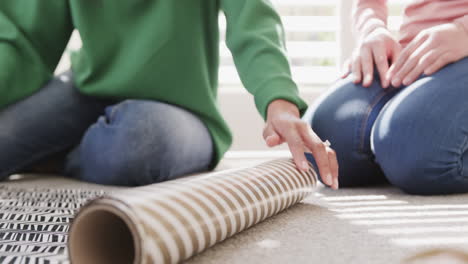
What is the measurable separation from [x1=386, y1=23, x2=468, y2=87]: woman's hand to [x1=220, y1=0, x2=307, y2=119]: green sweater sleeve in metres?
0.25

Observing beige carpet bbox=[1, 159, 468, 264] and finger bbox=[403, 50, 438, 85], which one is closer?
beige carpet bbox=[1, 159, 468, 264]

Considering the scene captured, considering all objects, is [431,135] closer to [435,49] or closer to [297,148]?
[435,49]

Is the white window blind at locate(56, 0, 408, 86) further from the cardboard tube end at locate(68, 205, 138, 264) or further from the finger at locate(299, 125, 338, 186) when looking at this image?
the cardboard tube end at locate(68, 205, 138, 264)

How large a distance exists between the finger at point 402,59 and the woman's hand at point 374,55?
1.0 inches

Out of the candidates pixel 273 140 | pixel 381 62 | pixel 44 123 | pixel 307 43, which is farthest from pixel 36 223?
pixel 307 43

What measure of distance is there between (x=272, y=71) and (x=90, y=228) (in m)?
0.58

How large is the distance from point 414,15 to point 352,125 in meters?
0.31

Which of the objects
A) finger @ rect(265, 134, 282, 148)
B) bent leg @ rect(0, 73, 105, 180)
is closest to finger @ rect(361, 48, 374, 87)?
finger @ rect(265, 134, 282, 148)

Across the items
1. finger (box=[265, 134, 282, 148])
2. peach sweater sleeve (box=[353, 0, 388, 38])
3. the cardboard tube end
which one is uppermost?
peach sweater sleeve (box=[353, 0, 388, 38])

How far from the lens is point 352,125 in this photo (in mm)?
1058

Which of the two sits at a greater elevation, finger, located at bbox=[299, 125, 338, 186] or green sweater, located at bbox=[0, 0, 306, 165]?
green sweater, located at bbox=[0, 0, 306, 165]

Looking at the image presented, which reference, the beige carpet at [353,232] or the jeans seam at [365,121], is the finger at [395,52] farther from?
the beige carpet at [353,232]

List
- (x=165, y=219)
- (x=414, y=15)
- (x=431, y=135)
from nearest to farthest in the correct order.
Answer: (x=165, y=219)
(x=431, y=135)
(x=414, y=15)

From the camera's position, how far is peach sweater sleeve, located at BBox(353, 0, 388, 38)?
117cm
